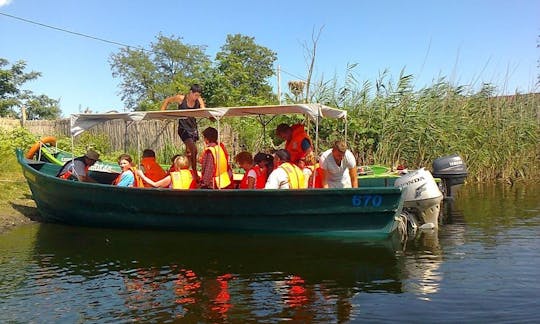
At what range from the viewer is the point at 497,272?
6.06 metres

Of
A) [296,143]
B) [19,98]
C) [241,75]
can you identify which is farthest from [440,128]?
[19,98]

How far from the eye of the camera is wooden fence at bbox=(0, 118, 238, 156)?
1664 centimetres

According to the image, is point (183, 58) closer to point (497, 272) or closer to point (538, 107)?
point (538, 107)

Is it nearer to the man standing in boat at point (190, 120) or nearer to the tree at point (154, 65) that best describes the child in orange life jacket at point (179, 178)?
the man standing in boat at point (190, 120)

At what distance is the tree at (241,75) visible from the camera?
22.5 meters

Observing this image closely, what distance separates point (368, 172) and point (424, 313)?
6442 mm

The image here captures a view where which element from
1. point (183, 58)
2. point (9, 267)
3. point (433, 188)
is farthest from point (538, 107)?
point (183, 58)

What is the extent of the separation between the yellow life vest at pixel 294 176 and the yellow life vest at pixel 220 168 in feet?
3.47

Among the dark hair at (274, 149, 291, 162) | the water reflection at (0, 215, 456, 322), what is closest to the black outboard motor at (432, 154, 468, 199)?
the water reflection at (0, 215, 456, 322)

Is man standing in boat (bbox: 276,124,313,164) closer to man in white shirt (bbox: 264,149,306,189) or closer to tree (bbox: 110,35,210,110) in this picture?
man in white shirt (bbox: 264,149,306,189)

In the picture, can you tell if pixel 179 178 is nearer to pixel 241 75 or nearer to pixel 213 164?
pixel 213 164

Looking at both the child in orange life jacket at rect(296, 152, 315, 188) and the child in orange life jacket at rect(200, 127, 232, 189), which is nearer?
the child in orange life jacket at rect(200, 127, 232, 189)

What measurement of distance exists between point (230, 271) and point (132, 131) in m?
12.2

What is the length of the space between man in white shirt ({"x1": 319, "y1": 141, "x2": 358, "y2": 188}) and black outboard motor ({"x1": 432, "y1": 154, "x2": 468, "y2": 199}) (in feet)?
10.8
